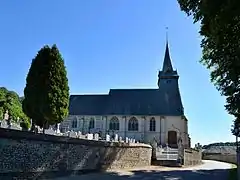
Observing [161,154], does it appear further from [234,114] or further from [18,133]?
[18,133]

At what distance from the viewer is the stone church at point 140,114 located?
2660 inches

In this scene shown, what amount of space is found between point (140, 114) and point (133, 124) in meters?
2.41

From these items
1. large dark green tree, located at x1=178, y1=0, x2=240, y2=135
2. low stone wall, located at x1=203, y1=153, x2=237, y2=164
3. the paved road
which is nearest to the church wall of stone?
low stone wall, located at x1=203, y1=153, x2=237, y2=164

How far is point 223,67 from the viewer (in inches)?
656

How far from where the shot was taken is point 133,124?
227ft

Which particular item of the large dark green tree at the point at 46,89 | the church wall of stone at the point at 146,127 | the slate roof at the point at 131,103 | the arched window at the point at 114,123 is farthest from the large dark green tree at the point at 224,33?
the arched window at the point at 114,123

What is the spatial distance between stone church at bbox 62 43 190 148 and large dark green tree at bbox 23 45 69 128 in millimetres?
46064

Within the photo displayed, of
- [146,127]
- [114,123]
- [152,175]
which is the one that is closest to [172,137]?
[146,127]

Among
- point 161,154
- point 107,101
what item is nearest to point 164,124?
point 107,101

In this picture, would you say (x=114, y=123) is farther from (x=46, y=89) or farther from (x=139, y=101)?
(x=46, y=89)

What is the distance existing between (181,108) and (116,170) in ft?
146

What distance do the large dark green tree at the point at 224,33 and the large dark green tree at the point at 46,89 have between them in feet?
27.6

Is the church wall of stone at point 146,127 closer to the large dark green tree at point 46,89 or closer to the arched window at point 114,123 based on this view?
the arched window at point 114,123

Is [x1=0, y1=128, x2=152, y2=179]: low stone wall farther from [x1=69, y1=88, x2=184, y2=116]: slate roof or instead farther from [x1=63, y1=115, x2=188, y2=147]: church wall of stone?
[x1=69, y1=88, x2=184, y2=116]: slate roof
